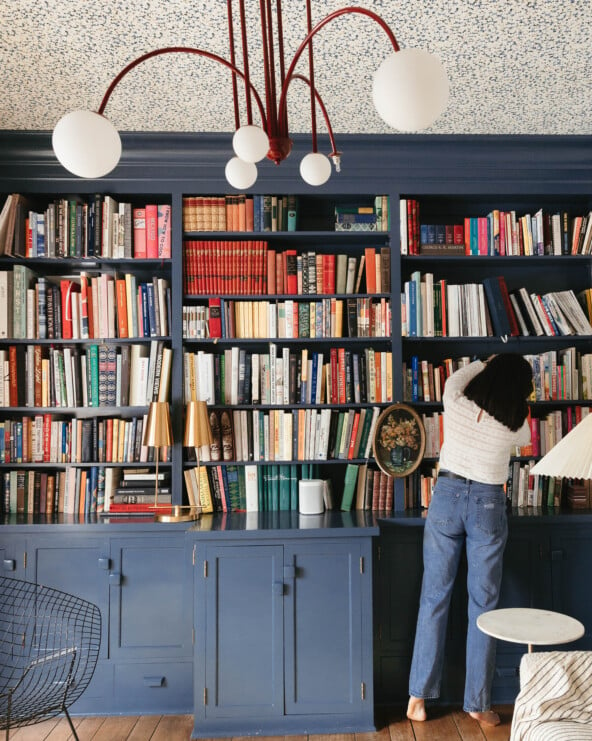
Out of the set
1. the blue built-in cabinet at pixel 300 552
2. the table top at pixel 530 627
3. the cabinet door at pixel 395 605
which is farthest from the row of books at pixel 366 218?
the table top at pixel 530 627

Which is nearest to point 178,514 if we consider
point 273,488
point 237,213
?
point 273,488

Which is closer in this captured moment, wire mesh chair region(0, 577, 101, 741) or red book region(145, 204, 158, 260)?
wire mesh chair region(0, 577, 101, 741)

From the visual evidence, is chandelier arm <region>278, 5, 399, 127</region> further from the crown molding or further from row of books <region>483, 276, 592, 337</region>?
row of books <region>483, 276, 592, 337</region>

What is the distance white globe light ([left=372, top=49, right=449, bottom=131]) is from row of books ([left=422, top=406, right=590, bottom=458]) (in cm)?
258

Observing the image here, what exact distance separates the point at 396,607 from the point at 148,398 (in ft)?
5.42

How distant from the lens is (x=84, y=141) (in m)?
1.24

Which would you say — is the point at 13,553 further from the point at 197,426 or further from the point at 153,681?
the point at 197,426

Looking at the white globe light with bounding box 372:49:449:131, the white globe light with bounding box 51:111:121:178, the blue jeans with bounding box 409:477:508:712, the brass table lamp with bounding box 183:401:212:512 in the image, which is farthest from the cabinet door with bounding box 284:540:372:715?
the white globe light with bounding box 372:49:449:131

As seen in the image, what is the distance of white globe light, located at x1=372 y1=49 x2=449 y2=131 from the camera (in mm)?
1093

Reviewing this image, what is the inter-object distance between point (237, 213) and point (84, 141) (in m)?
2.31

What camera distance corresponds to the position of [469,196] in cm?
362

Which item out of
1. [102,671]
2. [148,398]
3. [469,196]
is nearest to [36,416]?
[148,398]

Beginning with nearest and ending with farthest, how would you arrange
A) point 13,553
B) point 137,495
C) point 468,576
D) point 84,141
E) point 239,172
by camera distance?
1. point 84,141
2. point 239,172
3. point 468,576
4. point 13,553
5. point 137,495

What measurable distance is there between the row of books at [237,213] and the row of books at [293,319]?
0.40 m
